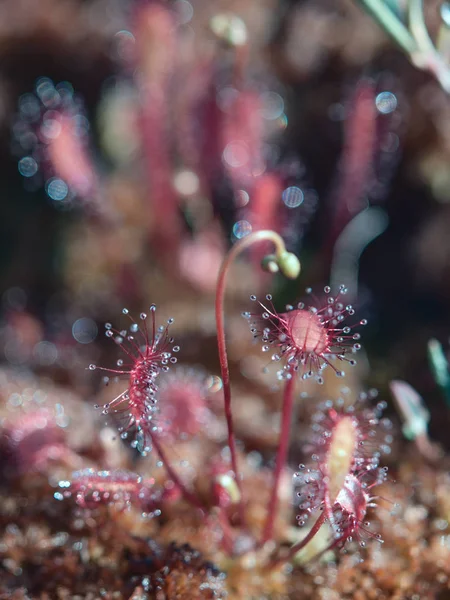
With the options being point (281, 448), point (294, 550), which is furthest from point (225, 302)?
point (294, 550)

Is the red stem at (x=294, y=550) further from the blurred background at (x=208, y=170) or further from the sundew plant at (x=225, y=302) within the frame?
the blurred background at (x=208, y=170)

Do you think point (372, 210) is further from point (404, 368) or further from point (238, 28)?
point (238, 28)

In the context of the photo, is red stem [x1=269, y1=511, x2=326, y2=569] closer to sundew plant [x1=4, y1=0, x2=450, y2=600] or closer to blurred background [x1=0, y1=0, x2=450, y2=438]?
sundew plant [x1=4, y1=0, x2=450, y2=600]

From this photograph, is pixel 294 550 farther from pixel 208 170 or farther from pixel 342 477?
pixel 208 170

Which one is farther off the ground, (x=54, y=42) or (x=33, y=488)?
(x=54, y=42)

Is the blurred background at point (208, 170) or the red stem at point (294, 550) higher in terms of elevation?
the blurred background at point (208, 170)

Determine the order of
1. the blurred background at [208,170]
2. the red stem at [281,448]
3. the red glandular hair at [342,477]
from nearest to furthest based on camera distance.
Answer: the red glandular hair at [342,477] → the red stem at [281,448] → the blurred background at [208,170]

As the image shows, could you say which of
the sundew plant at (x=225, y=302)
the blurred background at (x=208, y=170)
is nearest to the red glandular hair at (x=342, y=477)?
the sundew plant at (x=225, y=302)

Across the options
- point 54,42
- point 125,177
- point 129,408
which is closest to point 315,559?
point 129,408

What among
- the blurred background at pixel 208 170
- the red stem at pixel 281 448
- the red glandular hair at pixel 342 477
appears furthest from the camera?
the blurred background at pixel 208 170
